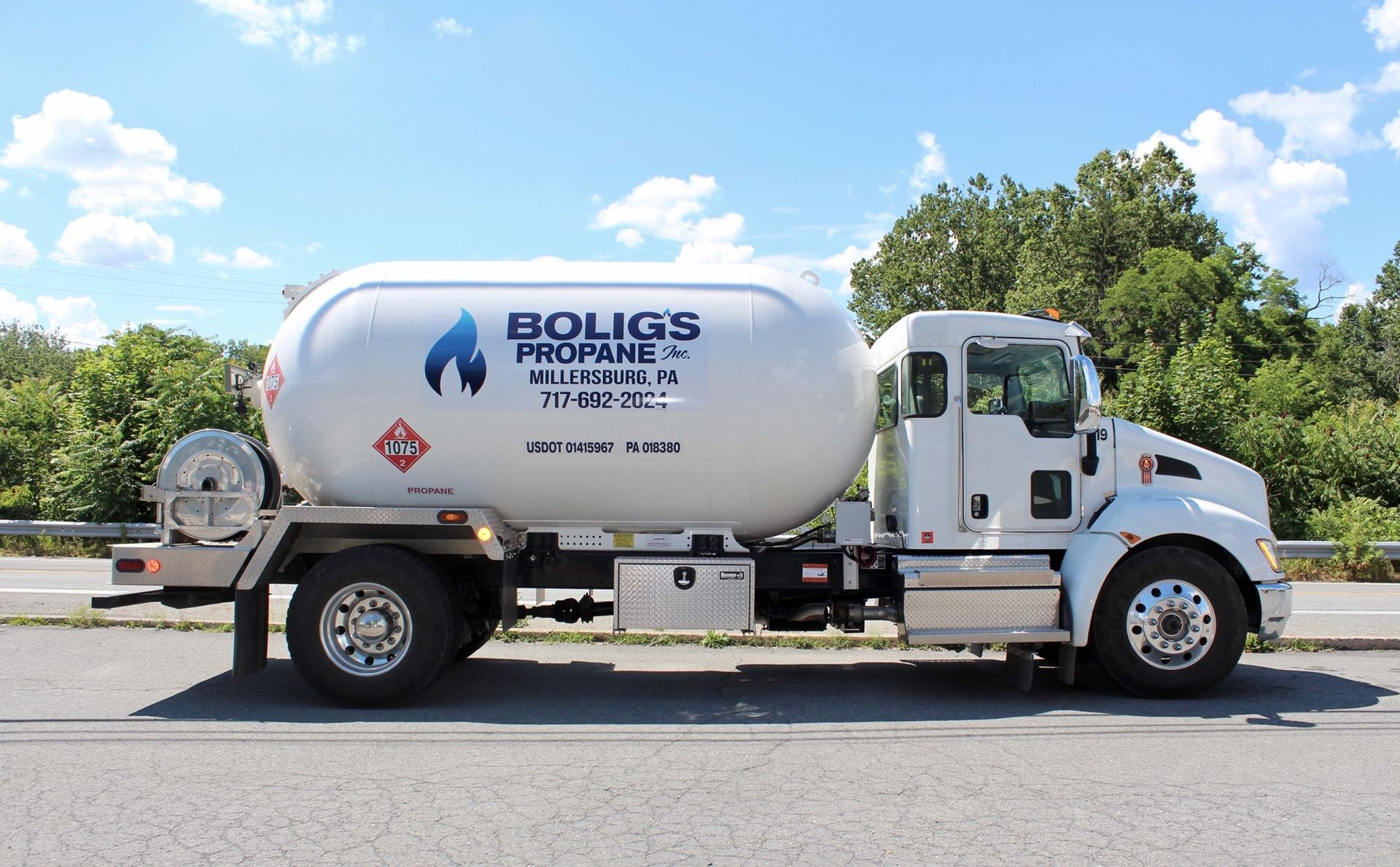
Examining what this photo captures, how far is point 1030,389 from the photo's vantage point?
24.0ft

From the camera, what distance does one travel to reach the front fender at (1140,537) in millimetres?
6938

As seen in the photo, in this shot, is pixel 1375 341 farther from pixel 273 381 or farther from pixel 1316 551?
pixel 273 381

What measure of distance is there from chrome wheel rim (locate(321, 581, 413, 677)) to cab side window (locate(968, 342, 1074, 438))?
4524 millimetres

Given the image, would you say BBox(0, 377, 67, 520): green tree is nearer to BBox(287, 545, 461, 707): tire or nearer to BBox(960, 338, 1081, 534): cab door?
BBox(287, 545, 461, 707): tire

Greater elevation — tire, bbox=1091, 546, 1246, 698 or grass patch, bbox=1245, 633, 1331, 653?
tire, bbox=1091, 546, 1246, 698

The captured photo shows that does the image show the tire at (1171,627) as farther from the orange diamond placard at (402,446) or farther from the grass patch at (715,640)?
the orange diamond placard at (402,446)

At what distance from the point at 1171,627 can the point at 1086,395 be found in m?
1.79

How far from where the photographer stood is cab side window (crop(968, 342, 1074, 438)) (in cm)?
727

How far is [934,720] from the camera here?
6.40 metres

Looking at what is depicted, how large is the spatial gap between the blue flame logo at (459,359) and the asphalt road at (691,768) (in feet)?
7.55

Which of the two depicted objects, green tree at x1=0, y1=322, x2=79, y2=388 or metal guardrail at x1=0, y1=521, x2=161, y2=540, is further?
green tree at x1=0, y1=322, x2=79, y2=388

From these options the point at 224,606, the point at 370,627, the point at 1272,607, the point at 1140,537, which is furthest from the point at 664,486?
the point at 224,606

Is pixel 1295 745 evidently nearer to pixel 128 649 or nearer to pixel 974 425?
pixel 974 425

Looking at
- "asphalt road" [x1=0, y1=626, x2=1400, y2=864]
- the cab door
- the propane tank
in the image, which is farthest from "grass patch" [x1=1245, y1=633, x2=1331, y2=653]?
the propane tank
